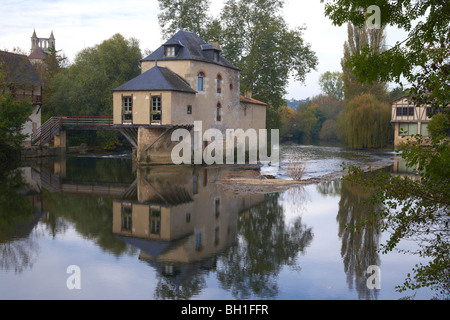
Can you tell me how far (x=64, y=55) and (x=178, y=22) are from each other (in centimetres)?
1795

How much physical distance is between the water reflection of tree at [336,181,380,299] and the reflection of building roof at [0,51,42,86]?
77.0 ft

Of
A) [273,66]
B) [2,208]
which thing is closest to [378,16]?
[2,208]

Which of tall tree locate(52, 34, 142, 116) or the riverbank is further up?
tall tree locate(52, 34, 142, 116)

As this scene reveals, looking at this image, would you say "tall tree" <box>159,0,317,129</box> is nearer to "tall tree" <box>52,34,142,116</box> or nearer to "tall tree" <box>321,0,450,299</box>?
"tall tree" <box>52,34,142,116</box>

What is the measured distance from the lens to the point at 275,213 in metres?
12.8

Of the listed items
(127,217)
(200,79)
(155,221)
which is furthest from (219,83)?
(155,221)

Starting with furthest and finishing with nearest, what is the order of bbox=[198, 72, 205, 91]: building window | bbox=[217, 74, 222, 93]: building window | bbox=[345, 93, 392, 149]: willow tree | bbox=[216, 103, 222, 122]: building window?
bbox=[345, 93, 392, 149]: willow tree
bbox=[216, 103, 222, 122]: building window
bbox=[217, 74, 222, 93]: building window
bbox=[198, 72, 205, 91]: building window

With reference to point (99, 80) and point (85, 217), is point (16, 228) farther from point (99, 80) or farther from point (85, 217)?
point (99, 80)

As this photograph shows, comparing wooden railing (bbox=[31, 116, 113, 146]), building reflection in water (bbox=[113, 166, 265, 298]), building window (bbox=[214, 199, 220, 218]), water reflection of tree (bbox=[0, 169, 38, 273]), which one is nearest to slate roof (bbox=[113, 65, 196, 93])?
building reflection in water (bbox=[113, 166, 265, 298])

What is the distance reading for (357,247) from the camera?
9633mm

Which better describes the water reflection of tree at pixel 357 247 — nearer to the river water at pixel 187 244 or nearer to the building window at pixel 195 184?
the river water at pixel 187 244

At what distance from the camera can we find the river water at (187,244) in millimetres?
7215

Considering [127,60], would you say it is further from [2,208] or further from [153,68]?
[2,208]

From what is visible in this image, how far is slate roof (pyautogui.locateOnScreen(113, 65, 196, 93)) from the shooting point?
23.0 metres
